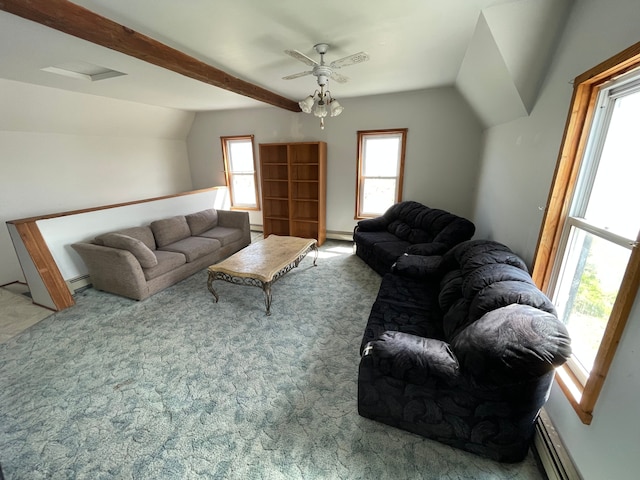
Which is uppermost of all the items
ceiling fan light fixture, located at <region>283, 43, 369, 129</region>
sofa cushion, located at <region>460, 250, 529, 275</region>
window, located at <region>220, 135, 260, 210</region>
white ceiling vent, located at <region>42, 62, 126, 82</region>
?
white ceiling vent, located at <region>42, 62, 126, 82</region>

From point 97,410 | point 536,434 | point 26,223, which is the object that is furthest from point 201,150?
point 536,434

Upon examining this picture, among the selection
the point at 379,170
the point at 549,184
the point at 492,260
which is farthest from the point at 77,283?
the point at 549,184

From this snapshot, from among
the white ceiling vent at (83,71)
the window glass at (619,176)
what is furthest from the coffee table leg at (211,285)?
the window glass at (619,176)

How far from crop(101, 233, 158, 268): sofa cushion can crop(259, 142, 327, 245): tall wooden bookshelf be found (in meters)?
2.41

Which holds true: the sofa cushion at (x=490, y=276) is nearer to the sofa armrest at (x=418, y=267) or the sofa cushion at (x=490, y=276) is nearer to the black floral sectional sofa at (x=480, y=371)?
the black floral sectional sofa at (x=480, y=371)

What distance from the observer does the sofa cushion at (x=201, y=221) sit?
4.25m

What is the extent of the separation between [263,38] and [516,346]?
273cm

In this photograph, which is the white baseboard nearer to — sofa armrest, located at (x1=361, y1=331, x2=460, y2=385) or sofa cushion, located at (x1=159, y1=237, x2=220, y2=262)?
sofa cushion, located at (x1=159, y1=237, x2=220, y2=262)

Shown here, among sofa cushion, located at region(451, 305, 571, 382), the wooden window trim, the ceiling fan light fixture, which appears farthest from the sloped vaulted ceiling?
sofa cushion, located at region(451, 305, 571, 382)

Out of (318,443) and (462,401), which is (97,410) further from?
(462,401)

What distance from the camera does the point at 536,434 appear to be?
1480 mm

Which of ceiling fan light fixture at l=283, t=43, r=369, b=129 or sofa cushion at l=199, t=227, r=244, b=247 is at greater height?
ceiling fan light fixture at l=283, t=43, r=369, b=129

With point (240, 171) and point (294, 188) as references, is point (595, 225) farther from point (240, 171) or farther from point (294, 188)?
point (240, 171)

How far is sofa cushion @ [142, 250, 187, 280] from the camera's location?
306 centimetres
